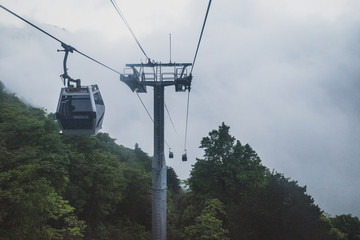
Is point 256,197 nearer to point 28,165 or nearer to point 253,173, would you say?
point 253,173

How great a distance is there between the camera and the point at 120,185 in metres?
25.7

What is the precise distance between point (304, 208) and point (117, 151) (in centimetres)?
2691

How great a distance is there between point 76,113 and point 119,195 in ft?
67.5

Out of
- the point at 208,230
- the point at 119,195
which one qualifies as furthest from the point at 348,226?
the point at 119,195

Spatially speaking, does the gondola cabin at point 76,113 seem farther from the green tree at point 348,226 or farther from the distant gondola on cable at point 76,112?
the green tree at point 348,226

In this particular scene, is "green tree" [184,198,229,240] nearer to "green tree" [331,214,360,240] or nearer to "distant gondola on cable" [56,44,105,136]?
"distant gondola on cable" [56,44,105,136]

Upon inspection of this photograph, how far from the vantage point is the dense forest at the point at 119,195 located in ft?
38.8

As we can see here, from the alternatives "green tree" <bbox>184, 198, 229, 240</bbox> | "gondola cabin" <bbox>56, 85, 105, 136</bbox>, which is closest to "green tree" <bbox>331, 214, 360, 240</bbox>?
"green tree" <bbox>184, 198, 229, 240</bbox>

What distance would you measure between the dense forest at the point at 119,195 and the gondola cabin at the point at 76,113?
7.33 metres

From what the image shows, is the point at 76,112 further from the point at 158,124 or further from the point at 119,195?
the point at 119,195

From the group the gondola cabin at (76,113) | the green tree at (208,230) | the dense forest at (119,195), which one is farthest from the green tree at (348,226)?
the gondola cabin at (76,113)

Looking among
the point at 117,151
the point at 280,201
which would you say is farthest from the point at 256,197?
the point at 117,151

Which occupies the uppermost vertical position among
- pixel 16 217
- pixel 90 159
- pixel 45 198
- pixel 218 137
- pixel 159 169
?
pixel 218 137

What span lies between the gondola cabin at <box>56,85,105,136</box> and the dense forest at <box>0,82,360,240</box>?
7330mm
